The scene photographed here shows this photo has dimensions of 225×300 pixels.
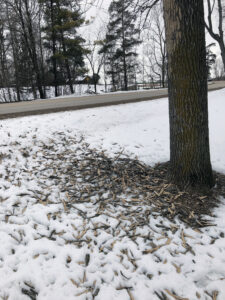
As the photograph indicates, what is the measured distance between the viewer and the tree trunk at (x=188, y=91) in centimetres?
288

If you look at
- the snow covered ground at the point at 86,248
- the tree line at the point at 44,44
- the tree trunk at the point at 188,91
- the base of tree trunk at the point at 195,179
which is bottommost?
the snow covered ground at the point at 86,248

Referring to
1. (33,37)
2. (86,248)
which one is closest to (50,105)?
(86,248)

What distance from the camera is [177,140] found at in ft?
10.9

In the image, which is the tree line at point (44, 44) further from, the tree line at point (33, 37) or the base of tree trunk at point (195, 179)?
the base of tree trunk at point (195, 179)

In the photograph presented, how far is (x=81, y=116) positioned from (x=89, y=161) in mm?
3934

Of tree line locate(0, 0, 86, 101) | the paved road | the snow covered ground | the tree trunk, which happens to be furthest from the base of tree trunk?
tree line locate(0, 0, 86, 101)

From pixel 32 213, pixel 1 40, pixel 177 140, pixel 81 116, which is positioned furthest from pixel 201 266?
pixel 1 40

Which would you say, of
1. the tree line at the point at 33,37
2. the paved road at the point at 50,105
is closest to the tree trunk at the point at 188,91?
the paved road at the point at 50,105

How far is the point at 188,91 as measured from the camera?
303 centimetres

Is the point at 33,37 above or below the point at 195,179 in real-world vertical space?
above

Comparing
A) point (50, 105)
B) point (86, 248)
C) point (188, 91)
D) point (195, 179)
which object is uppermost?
point (50, 105)

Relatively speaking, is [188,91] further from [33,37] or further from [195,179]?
[33,37]

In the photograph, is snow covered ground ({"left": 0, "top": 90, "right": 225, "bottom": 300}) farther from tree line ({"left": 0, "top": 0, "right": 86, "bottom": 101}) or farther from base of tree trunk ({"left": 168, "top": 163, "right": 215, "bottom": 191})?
tree line ({"left": 0, "top": 0, "right": 86, "bottom": 101})

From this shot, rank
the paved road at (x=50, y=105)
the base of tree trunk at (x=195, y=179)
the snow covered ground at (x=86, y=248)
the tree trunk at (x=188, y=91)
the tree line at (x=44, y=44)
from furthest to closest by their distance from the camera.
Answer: the tree line at (x=44, y=44)
the paved road at (x=50, y=105)
the base of tree trunk at (x=195, y=179)
the tree trunk at (x=188, y=91)
the snow covered ground at (x=86, y=248)
